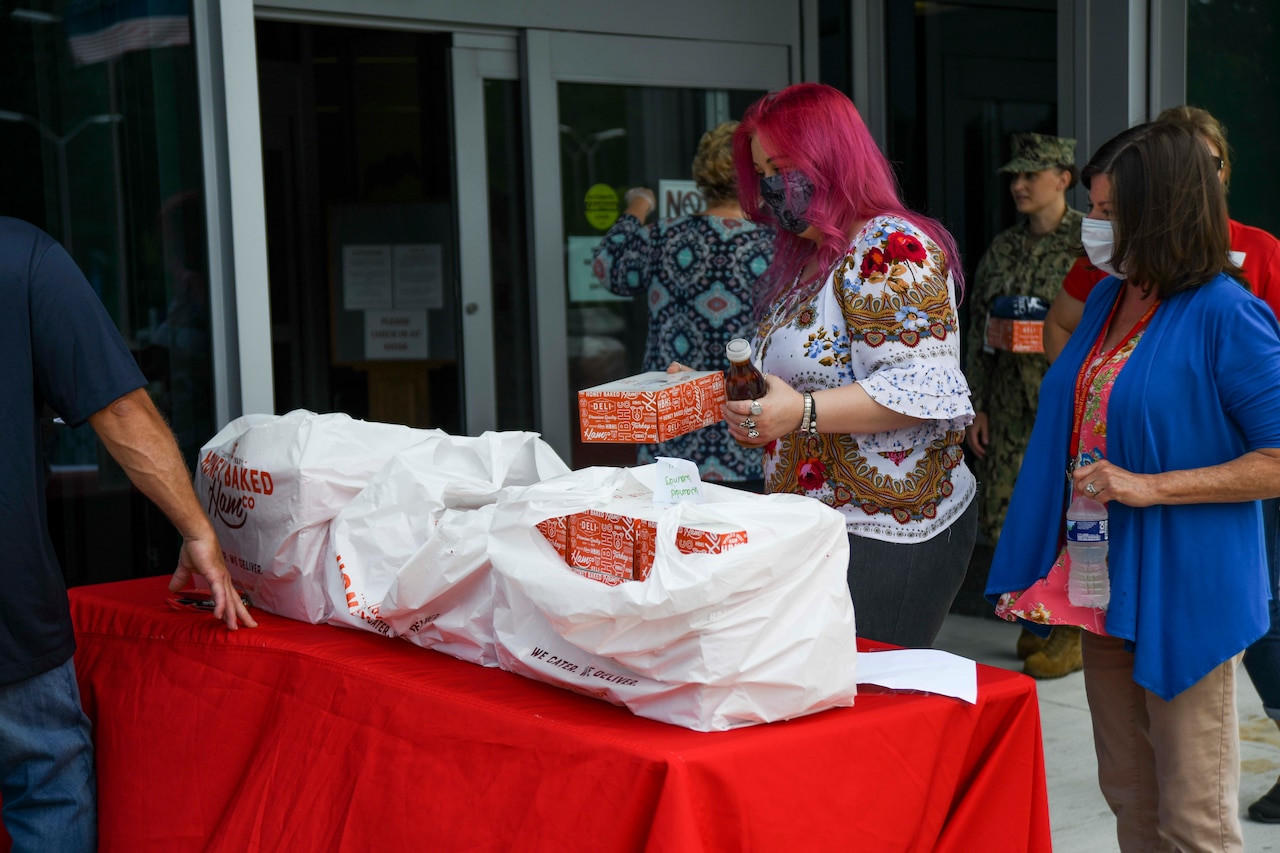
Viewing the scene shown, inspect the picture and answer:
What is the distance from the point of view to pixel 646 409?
7.23 feet

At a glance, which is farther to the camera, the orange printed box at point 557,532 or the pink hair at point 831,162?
the pink hair at point 831,162

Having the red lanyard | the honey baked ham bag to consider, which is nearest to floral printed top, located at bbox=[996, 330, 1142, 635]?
the red lanyard

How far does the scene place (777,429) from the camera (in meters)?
2.31

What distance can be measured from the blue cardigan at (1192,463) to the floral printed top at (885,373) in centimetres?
31

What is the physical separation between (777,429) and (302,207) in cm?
667

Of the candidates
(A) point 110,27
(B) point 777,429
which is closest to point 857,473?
(B) point 777,429

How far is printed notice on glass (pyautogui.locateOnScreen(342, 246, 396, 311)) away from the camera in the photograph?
634 cm

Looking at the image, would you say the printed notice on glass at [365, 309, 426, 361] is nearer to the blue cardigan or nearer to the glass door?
the glass door

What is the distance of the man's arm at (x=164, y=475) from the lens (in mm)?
2320

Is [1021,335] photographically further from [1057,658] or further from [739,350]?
[739,350]

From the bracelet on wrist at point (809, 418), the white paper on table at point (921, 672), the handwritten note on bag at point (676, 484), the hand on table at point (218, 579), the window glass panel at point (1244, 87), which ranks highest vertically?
the window glass panel at point (1244, 87)

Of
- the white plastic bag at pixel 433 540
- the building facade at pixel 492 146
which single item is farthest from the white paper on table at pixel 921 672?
the building facade at pixel 492 146

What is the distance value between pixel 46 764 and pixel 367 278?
4.23 m

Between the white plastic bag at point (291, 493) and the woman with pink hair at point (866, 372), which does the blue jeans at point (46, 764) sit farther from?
the woman with pink hair at point (866, 372)
